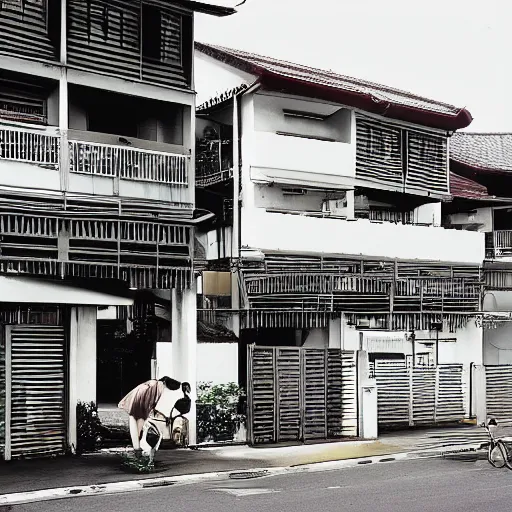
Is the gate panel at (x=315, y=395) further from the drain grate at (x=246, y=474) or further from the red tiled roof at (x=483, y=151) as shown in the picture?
the red tiled roof at (x=483, y=151)

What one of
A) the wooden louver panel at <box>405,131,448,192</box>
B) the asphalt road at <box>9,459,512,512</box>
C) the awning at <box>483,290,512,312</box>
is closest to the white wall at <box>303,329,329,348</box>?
the wooden louver panel at <box>405,131,448,192</box>

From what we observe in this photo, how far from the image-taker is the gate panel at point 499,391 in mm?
25719

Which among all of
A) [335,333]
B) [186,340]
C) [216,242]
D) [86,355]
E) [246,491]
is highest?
[216,242]

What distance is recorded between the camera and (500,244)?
102 ft

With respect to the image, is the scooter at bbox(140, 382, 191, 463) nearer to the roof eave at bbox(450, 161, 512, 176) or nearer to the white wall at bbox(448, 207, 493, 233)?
the white wall at bbox(448, 207, 493, 233)

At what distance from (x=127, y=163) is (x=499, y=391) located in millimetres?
12118

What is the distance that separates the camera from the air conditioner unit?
26641 millimetres

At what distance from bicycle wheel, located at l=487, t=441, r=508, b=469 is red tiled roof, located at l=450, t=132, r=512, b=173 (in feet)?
48.9

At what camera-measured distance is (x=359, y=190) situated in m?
27.3

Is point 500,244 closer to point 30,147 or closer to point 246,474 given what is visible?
point 246,474

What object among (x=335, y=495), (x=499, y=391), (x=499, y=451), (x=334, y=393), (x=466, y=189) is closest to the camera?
(x=335, y=495)

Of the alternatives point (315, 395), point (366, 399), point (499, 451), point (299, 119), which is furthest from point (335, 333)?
point (499, 451)

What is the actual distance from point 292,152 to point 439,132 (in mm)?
5922

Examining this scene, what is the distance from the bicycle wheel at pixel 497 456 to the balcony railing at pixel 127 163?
27.7ft
